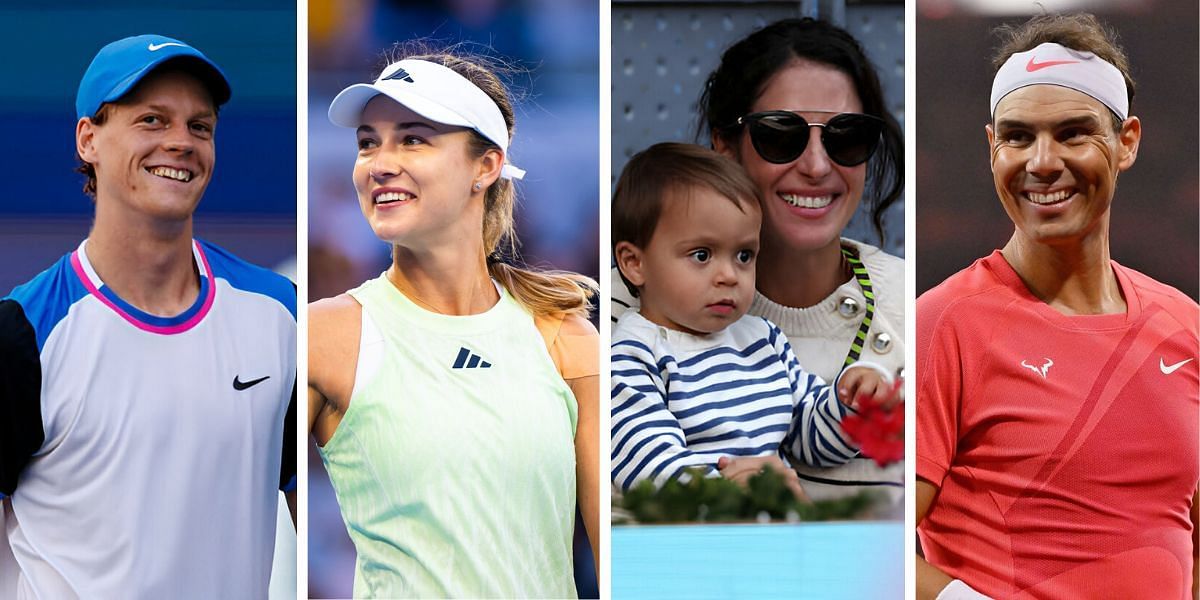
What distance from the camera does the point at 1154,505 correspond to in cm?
428

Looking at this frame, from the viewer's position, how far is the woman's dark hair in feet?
14.1

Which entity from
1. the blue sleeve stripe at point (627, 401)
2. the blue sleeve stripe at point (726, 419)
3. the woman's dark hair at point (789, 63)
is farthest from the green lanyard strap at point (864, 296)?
the blue sleeve stripe at point (627, 401)

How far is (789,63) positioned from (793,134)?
0.81 feet

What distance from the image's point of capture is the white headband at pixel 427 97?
4.23 metres

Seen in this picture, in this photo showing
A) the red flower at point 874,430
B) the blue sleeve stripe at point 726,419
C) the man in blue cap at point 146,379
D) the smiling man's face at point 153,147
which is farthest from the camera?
the red flower at point 874,430

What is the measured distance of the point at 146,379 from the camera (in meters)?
4.04

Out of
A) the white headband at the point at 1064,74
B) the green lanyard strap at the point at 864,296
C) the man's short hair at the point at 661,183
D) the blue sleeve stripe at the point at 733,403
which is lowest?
the blue sleeve stripe at the point at 733,403

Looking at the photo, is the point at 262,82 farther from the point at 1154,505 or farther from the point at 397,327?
the point at 1154,505

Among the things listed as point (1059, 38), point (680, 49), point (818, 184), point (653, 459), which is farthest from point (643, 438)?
point (1059, 38)

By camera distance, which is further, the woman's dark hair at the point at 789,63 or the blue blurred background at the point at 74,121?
the woman's dark hair at the point at 789,63

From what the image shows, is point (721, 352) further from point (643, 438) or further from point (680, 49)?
point (680, 49)

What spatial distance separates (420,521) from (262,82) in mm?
1576

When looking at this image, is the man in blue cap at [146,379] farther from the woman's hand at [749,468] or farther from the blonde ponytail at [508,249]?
the woman's hand at [749,468]

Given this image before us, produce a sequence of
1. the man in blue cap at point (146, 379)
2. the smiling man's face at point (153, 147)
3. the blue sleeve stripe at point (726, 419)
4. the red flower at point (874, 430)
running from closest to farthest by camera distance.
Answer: the man in blue cap at point (146, 379)
the smiling man's face at point (153, 147)
the blue sleeve stripe at point (726, 419)
the red flower at point (874, 430)
